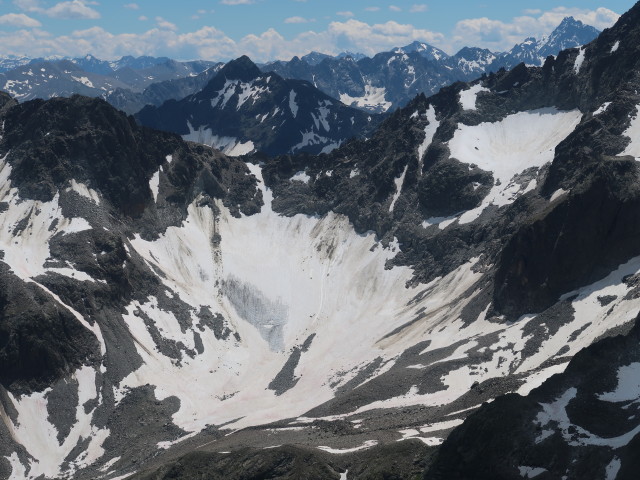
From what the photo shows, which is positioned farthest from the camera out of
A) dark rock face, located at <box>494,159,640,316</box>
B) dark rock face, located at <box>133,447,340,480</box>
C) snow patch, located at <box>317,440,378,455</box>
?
dark rock face, located at <box>494,159,640,316</box>

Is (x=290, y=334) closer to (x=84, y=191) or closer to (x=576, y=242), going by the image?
(x=84, y=191)

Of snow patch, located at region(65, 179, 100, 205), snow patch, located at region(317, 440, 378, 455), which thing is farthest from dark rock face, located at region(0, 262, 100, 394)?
snow patch, located at region(317, 440, 378, 455)

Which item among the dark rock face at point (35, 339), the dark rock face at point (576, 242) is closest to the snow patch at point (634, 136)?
the dark rock face at point (576, 242)

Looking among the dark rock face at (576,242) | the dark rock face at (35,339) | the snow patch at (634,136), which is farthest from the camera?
the snow patch at (634,136)

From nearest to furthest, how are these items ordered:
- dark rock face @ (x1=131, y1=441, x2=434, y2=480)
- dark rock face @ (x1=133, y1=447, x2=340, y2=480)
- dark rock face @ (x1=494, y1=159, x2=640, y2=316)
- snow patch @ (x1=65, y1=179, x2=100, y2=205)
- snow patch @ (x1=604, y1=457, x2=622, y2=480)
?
snow patch @ (x1=604, y1=457, x2=622, y2=480) < dark rock face @ (x1=131, y1=441, x2=434, y2=480) < dark rock face @ (x1=133, y1=447, x2=340, y2=480) < dark rock face @ (x1=494, y1=159, x2=640, y2=316) < snow patch @ (x1=65, y1=179, x2=100, y2=205)

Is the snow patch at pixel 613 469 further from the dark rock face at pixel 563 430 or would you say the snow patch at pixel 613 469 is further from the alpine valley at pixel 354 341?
the alpine valley at pixel 354 341

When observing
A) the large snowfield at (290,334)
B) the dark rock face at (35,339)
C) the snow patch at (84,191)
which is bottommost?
the large snowfield at (290,334)

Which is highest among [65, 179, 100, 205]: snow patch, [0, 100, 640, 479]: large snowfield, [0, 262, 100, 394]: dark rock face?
[65, 179, 100, 205]: snow patch

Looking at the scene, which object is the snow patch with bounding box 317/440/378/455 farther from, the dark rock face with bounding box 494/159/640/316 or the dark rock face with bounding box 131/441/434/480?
the dark rock face with bounding box 494/159/640/316

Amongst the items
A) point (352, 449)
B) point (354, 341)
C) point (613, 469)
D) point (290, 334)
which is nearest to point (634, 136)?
point (354, 341)
